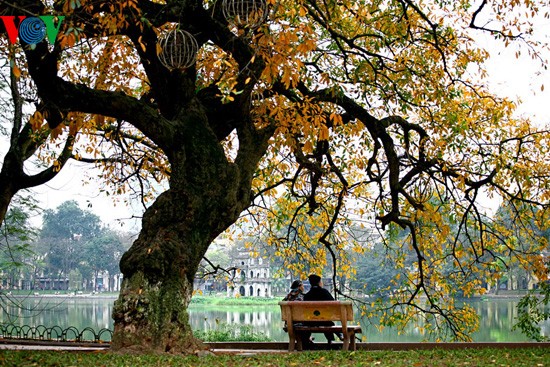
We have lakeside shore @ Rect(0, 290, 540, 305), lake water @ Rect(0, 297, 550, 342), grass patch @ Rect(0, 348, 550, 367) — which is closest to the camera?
grass patch @ Rect(0, 348, 550, 367)

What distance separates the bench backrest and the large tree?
1.40m

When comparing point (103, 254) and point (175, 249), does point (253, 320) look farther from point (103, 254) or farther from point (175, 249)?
point (175, 249)

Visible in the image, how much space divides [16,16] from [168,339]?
11.6 ft

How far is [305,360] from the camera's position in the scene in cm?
652

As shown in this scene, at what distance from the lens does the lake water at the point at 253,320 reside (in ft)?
82.2

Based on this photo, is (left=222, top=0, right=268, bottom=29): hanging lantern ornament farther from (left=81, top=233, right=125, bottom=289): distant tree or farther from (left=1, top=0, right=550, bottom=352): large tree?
(left=81, top=233, right=125, bottom=289): distant tree

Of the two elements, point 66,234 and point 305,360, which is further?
point 66,234

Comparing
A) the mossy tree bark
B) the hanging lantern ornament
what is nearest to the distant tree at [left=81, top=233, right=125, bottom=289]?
the mossy tree bark

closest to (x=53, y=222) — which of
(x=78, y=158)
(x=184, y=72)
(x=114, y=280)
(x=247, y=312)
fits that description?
(x=114, y=280)

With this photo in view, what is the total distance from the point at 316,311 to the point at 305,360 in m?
2.30

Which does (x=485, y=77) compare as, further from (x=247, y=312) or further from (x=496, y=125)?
(x=247, y=312)

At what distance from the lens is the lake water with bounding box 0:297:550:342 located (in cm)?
2505

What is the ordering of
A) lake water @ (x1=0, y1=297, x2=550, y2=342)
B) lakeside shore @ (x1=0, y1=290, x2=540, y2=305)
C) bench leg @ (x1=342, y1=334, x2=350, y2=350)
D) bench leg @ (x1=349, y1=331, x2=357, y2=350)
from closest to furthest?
bench leg @ (x1=342, y1=334, x2=350, y2=350) → bench leg @ (x1=349, y1=331, x2=357, y2=350) → lake water @ (x1=0, y1=297, x2=550, y2=342) → lakeside shore @ (x1=0, y1=290, x2=540, y2=305)

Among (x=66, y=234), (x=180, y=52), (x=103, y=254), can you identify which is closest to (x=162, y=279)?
(x=180, y=52)
